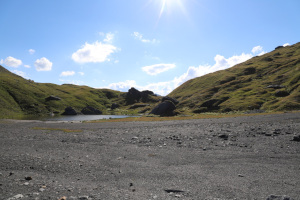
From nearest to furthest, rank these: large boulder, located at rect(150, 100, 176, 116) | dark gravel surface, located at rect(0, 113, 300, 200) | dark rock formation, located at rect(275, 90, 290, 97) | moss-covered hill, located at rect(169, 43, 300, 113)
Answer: dark gravel surface, located at rect(0, 113, 300, 200) < moss-covered hill, located at rect(169, 43, 300, 113) < large boulder, located at rect(150, 100, 176, 116) < dark rock formation, located at rect(275, 90, 290, 97)

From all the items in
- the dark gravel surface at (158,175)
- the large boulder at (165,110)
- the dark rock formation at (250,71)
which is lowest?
the dark gravel surface at (158,175)

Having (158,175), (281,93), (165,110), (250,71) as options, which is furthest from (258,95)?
(158,175)

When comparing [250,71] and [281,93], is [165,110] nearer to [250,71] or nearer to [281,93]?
[281,93]

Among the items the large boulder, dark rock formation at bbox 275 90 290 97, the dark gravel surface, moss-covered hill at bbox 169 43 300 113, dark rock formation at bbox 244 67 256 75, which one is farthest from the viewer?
dark rock formation at bbox 244 67 256 75

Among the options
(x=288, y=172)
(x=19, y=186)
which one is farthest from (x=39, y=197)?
(x=288, y=172)

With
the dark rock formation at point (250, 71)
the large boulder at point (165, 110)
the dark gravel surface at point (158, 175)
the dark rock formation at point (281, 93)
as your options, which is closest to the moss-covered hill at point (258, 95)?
the dark rock formation at point (281, 93)

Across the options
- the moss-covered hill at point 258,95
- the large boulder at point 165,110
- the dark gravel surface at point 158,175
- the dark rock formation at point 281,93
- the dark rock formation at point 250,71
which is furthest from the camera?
the dark rock formation at point 250,71

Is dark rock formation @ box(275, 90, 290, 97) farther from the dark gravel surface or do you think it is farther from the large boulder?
the dark gravel surface

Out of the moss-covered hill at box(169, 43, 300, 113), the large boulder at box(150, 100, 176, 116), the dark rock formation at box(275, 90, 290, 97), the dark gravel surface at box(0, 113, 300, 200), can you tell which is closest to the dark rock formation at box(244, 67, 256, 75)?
the moss-covered hill at box(169, 43, 300, 113)

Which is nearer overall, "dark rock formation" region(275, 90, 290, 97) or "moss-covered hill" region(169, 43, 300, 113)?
"moss-covered hill" region(169, 43, 300, 113)

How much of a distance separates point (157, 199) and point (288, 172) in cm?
986

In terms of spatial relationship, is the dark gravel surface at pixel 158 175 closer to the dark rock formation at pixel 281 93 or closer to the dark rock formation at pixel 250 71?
the dark rock formation at pixel 281 93

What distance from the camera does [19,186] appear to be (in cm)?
962

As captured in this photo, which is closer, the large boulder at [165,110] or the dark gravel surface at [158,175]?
the dark gravel surface at [158,175]
